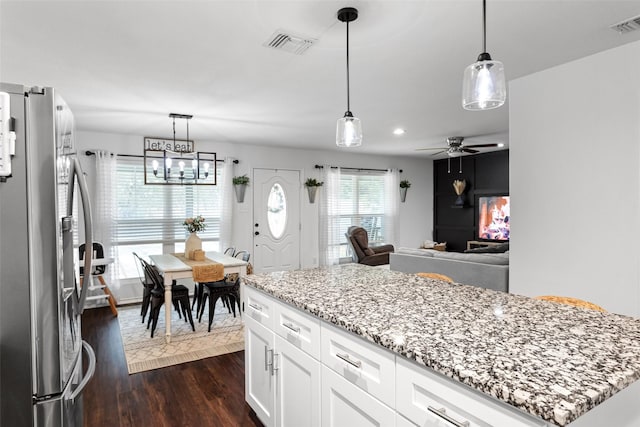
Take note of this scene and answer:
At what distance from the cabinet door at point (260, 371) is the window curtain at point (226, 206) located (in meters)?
4.04

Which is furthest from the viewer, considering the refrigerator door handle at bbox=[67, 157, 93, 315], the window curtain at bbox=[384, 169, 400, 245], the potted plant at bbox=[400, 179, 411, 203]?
the potted plant at bbox=[400, 179, 411, 203]

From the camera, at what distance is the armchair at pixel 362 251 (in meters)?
7.27

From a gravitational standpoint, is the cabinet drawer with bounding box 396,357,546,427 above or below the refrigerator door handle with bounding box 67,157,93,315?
below

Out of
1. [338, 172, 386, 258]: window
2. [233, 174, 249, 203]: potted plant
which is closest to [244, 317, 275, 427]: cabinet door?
[233, 174, 249, 203]: potted plant

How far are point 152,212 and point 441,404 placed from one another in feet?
18.4

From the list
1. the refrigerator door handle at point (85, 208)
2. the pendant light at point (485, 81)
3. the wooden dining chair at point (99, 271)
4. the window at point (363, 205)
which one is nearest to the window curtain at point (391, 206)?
the window at point (363, 205)

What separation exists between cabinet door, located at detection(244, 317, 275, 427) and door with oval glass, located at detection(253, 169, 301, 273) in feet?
14.7

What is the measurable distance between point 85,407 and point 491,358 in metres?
2.83

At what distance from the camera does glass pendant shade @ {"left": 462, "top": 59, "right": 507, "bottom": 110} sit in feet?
5.20

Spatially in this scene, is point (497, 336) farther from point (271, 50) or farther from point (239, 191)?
point (239, 191)

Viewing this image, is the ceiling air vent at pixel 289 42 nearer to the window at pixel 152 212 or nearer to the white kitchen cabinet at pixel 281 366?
the white kitchen cabinet at pixel 281 366

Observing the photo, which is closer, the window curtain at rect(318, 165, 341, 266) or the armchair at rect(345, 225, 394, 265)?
the armchair at rect(345, 225, 394, 265)

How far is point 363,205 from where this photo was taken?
8.19 m

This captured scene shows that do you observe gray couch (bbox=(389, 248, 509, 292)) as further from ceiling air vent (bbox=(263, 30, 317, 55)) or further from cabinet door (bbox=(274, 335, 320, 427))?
ceiling air vent (bbox=(263, 30, 317, 55))
